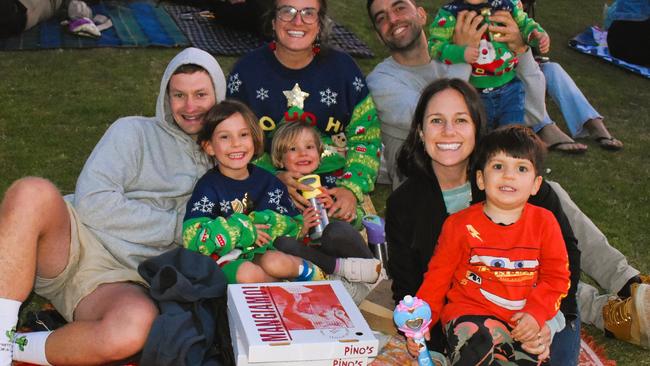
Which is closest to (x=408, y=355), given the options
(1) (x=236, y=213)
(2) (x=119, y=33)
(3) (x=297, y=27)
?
(1) (x=236, y=213)

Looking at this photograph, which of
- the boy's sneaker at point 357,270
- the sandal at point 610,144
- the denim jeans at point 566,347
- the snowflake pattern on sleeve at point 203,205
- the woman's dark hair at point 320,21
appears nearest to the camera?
the denim jeans at point 566,347

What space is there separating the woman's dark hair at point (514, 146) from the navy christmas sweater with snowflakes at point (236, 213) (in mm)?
1016

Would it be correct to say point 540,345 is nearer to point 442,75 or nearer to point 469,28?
point 442,75

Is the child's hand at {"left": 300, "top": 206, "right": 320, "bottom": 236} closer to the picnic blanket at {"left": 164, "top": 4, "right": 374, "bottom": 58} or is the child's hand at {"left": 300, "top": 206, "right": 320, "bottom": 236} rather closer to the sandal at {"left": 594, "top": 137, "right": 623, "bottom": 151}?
the sandal at {"left": 594, "top": 137, "right": 623, "bottom": 151}

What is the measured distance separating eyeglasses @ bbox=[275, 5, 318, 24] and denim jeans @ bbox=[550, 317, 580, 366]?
1.97 meters

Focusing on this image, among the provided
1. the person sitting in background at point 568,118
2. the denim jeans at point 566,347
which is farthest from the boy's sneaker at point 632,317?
the person sitting in background at point 568,118

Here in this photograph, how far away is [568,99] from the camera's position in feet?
21.0

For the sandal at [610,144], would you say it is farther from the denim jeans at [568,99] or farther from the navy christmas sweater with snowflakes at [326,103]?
the navy christmas sweater with snowflakes at [326,103]

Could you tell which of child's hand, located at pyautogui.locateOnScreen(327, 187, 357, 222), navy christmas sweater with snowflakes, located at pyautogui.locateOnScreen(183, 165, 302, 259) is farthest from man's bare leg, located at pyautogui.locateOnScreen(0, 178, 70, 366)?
child's hand, located at pyautogui.locateOnScreen(327, 187, 357, 222)

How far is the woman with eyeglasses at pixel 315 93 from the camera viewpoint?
4281 mm

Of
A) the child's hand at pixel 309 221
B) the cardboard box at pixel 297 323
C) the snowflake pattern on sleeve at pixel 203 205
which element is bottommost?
the cardboard box at pixel 297 323

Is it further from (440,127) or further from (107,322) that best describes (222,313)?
(440,127)

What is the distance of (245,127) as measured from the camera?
3824mm

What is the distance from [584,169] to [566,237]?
114 inches
